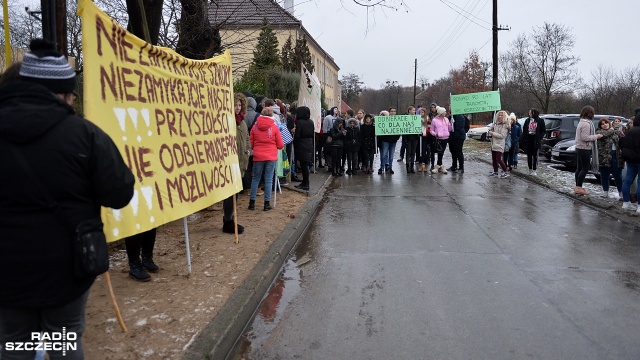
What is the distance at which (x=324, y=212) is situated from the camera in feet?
32.5

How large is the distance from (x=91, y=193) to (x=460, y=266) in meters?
4.72

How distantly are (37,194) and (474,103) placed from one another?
1606cm

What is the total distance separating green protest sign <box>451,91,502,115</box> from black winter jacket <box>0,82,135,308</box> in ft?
48.9

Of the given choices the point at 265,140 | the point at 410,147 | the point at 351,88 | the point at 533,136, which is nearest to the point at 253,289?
the point at 265,140

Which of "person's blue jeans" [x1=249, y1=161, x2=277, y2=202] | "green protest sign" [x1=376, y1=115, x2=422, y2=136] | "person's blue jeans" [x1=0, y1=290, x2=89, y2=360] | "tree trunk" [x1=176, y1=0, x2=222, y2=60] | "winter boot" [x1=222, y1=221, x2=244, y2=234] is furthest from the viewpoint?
"green protest sign" [x1=376, y1=115, x2=422, y2=136]

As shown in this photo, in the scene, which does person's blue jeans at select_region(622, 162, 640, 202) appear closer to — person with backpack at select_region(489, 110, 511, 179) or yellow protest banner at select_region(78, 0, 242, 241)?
person with backpack at select_region(489, 110, 511, 179)

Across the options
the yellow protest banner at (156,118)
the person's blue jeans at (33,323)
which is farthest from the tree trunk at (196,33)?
the person's blue jeans at (33,323)

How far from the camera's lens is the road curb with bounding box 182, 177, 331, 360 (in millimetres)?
3770

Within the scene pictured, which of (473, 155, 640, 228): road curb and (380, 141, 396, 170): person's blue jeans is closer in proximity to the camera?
(473, 155, 640, 228): road curb

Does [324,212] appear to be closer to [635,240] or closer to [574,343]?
[635,240]

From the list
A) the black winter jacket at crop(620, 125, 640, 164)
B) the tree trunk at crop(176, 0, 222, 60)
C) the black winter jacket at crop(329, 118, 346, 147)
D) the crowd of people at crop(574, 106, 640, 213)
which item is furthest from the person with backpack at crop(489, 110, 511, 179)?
the tree trunk at crop(176, 0, 222, 60)

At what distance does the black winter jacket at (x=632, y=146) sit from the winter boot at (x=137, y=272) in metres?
8.54

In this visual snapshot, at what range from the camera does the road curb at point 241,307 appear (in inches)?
148

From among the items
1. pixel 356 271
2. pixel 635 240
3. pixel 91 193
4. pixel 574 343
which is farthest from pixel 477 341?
pixel 635 240
